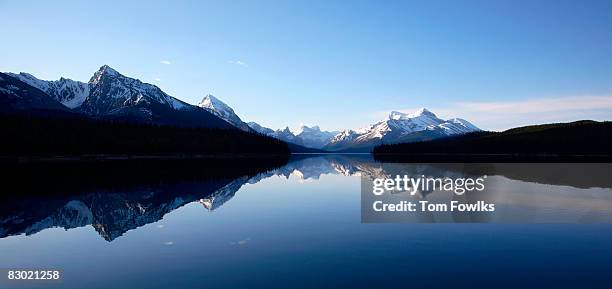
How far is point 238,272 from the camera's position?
19.0 metres

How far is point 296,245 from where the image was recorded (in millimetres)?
24922

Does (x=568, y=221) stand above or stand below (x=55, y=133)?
below

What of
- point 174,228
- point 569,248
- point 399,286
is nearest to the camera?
point 399,286

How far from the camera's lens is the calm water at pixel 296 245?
1811 cm

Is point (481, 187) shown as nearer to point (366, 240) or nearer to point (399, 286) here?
point (366, 240)

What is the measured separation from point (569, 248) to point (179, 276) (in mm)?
22523

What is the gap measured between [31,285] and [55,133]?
175693mm

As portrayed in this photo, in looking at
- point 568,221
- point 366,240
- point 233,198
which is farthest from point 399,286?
point 233,198

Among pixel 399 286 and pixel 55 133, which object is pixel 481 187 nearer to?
pixel 399 286

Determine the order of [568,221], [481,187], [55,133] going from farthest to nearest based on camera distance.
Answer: [55,133], [481,187], [568,221]

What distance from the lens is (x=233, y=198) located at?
51219 millimetres

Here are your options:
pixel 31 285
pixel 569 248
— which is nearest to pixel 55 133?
pixel 31 285

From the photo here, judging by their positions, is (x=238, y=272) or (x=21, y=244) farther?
(x=21, y=244)

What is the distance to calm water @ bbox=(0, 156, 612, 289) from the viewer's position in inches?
713
